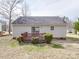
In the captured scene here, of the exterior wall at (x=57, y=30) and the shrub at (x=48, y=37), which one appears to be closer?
the shrub at (x=48, y=37)

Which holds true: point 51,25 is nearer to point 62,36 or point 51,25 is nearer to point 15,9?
point 62,36

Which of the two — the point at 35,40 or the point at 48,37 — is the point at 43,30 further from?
the point at 35,40

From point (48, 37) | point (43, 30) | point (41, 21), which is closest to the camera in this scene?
point (48, 37)

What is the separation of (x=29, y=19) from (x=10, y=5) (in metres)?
13.5

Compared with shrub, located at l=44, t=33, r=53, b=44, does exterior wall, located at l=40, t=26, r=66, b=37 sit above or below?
above

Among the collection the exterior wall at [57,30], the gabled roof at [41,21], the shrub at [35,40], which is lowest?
the shrub at [35,40]

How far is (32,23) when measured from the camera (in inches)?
1107

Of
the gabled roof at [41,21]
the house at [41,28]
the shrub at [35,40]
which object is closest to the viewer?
the shrub at [35,40]

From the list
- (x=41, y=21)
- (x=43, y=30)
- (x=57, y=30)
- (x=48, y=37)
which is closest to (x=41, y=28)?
(x=43, y=30)

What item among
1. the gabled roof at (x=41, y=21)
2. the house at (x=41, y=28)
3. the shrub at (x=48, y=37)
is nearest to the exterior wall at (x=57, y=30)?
the house at (x=41, y=28)

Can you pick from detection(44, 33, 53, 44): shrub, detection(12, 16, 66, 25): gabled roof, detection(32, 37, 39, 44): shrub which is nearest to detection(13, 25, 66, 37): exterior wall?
detection(12, 16, 66, 25): gabled roof

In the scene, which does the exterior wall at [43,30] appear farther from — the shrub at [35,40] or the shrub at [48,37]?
the shrub at [35,40]

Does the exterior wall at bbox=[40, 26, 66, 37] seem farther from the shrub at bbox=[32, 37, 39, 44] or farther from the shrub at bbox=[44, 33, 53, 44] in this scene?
the shrub at bbox=[32, 37, 39, 44]

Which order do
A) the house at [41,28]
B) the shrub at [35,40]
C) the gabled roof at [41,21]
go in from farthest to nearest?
the gabled roof at [41,21], the house at [41,28], the shrub at [35,40]
